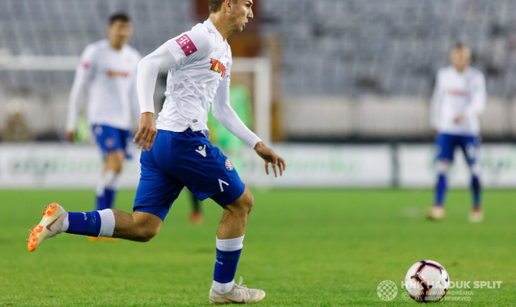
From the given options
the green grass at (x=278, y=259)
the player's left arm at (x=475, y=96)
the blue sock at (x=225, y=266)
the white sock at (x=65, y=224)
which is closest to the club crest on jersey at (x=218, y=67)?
the blue sock at (x=225, y=266)

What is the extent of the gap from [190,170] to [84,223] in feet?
2.00

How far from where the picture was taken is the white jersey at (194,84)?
356 centimetres

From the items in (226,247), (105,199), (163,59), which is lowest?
(105,199)

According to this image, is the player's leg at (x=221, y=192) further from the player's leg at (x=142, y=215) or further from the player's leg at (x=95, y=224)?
the player's leg at (x=95, y=224)

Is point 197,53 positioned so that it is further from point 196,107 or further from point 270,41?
point 270,41

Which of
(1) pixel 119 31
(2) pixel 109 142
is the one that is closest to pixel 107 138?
(2) pixel 109 142

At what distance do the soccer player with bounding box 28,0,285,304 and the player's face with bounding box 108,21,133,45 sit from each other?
3406mm

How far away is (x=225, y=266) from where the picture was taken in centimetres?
367

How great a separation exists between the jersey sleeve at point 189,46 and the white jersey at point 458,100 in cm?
597

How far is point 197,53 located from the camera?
3.49 m

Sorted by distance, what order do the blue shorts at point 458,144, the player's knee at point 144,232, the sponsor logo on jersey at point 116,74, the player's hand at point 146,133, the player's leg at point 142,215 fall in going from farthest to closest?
1. the blue shorts at point 458,144
2. the sponsor logo on jersey at point 116,74
3. the player's knee at point 144,232
4. the player's leg at point 142,215
5. the player's hand at point 146,133

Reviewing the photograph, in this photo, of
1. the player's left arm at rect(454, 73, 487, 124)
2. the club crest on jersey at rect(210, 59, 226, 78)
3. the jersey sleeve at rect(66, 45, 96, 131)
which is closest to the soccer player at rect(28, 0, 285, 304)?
the club crest on jersey at rect(210, 59, 226, 78)

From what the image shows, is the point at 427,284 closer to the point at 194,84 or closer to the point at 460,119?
the point at 194,84

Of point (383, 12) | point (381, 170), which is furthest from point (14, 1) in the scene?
point (381, 170)
